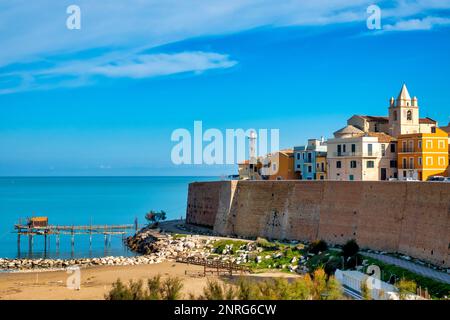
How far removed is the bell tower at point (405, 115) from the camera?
4484 centimetres

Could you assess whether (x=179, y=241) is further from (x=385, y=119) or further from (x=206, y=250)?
(x=385, y=119)

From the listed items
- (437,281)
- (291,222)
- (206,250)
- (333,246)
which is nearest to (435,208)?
(437,281)

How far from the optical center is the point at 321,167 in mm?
45438

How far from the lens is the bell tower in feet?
147

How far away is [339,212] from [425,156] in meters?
7.66

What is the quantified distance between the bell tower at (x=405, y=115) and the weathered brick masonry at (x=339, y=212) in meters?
10.5

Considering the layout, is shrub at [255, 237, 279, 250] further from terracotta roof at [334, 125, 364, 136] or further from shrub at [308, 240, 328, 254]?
terracotta roof at [334, 125, 364, 136]

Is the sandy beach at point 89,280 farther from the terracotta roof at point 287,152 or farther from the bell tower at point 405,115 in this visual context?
the bell tower at point 405,115

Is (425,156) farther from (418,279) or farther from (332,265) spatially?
(418,279)

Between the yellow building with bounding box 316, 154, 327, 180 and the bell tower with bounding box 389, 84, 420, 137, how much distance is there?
5.49 m

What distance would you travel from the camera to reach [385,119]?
4747cm

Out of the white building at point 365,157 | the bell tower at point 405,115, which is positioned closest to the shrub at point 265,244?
the white building at point 365,157

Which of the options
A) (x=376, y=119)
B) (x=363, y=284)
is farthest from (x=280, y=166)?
(x=363, y=284)

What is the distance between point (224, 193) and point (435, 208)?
20046 millimetres
